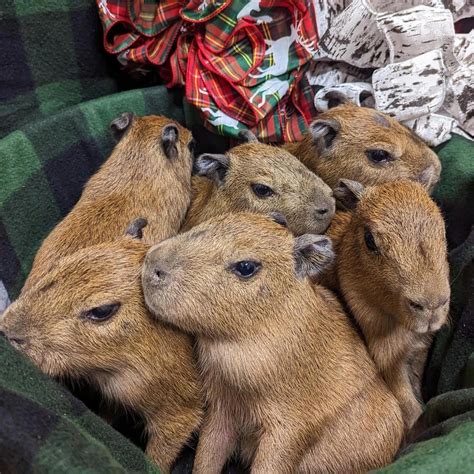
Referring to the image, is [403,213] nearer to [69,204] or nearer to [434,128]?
[434,128]

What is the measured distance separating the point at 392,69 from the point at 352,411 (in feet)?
5.00

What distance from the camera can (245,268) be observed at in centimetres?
185

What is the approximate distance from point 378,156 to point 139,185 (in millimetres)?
1049

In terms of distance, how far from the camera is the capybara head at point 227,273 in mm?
1814

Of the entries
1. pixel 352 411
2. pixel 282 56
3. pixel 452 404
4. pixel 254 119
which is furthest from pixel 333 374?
pixel 282 56

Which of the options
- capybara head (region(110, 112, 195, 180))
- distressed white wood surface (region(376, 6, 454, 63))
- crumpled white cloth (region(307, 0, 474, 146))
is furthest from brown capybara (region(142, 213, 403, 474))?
distressed white wood surface (region(376, 6, 454, 63))

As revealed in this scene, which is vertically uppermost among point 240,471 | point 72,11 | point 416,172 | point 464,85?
point 72,11

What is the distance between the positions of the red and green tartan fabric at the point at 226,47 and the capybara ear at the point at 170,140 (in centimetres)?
30

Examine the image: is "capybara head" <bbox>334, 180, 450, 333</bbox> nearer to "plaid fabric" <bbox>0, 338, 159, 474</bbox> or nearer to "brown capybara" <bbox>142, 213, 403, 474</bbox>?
"brown capybara" <bbox>142, 213, 403, 474</bbox>

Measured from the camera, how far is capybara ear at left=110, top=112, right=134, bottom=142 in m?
2.71

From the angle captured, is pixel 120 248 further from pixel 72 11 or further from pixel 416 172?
pixel 72 11

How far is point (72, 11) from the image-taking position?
2891 mm

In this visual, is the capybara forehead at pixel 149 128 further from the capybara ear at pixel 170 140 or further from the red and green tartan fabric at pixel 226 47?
the red and green tartan fabric at pixel 226 47

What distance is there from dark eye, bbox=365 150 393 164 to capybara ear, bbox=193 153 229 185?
61 cm
